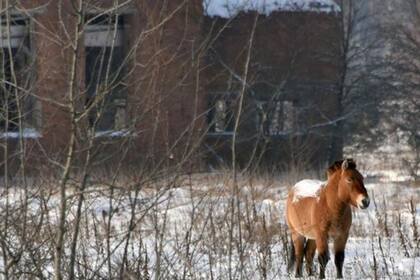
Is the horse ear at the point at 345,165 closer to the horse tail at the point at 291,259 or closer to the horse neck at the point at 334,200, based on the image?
the horse neck at the point at 334,200

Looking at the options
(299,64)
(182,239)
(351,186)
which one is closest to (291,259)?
(182,239)

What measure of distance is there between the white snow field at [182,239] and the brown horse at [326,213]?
0.29m

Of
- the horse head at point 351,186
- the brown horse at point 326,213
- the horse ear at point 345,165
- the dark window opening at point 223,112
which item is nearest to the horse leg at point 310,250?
the brown horse at point 326,213

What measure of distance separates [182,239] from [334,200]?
1.73m

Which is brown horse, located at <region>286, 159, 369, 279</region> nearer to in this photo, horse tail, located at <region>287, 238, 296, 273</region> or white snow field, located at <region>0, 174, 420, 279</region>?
horse tail, located at <region>287, 238, 296, 273</region>

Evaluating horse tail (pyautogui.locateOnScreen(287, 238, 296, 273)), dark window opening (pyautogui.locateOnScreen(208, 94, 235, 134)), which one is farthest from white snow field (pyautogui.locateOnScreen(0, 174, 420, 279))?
dark window opening (pyautogui.locateOnScreen(208, 94, 235, 134))

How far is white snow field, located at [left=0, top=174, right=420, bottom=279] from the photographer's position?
6129 millimetres

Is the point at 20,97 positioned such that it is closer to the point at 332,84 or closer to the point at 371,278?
the point at 371,278

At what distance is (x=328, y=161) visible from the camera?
31062mm

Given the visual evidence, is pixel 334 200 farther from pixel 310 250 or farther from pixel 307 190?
pixel 310 250

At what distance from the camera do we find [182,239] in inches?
379

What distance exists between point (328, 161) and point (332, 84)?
2373 mm

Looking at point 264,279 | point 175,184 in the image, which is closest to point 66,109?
point 175,184

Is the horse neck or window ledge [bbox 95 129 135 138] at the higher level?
window ledge [bbox 95 129 135 138]
